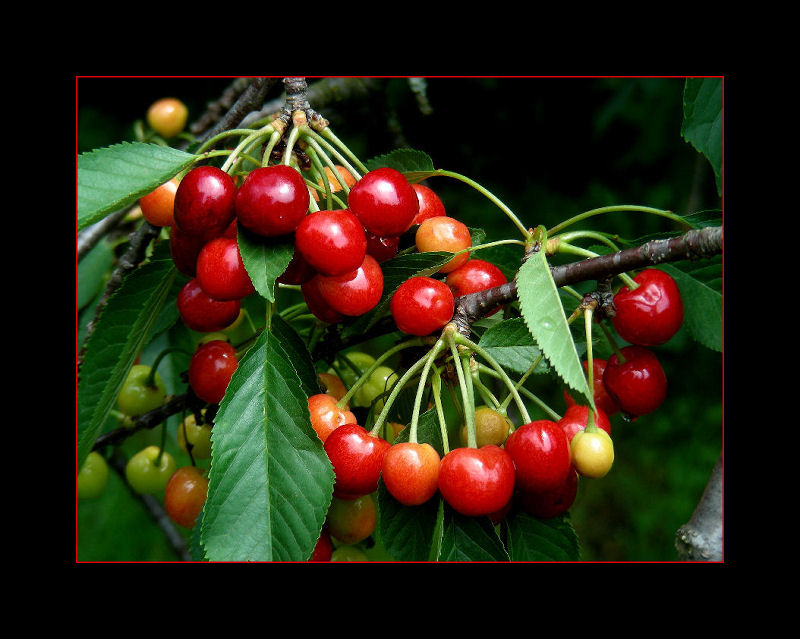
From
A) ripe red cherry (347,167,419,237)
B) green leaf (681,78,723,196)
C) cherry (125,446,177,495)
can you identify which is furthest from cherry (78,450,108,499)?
green leaf (681,78,723,196)

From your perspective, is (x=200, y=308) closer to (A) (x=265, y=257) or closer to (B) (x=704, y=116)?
(A) (x=265, y=257)

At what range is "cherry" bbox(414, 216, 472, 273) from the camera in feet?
3.43

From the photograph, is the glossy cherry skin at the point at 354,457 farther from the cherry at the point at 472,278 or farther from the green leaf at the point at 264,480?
the cherry at the point at 472,278

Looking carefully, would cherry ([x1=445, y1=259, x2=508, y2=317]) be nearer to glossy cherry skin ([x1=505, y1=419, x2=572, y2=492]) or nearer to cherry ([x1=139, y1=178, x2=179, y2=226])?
glossy cherry skin ([x1=505, y1=419, x2=572, y2=492])

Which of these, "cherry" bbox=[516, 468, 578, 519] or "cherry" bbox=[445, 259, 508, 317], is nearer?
"cherry" bbox=[516, 468, 578, 519]

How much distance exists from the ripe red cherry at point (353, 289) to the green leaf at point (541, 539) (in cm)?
37

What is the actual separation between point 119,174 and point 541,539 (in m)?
0.75

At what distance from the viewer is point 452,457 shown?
2.91 ft

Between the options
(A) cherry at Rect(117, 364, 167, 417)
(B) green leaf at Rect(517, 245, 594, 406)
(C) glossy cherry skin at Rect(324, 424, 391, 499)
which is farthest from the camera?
(A) cherry at Rect(117, 364, 167, 417)

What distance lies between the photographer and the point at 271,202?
34.8 inches

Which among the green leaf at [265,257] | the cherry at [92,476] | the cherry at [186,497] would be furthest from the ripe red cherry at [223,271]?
the cherry at [92,476]

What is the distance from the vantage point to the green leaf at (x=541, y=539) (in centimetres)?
99

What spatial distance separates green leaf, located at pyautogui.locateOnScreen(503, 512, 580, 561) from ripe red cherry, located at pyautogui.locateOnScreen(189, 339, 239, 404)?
18.9 inches

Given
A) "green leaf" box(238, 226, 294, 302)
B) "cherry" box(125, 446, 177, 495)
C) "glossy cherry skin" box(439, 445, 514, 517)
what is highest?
→ "green leaf" box(238, 226, 294, 302)
